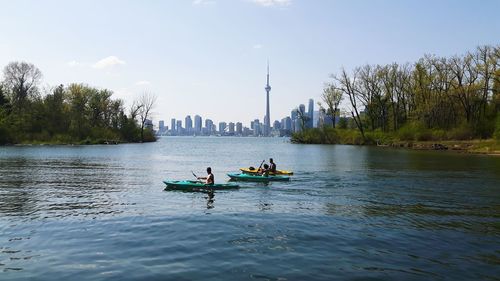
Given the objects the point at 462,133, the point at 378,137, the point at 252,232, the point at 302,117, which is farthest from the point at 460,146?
the point at 252,232

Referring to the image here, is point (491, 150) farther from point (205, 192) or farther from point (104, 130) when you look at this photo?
point (104, 130)

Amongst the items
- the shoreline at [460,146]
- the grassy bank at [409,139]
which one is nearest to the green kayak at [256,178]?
the shoreline at [460,146]

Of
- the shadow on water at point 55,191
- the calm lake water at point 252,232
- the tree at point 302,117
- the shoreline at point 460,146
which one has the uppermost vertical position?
the tree at point 302,117

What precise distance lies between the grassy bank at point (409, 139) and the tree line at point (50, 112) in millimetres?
52356

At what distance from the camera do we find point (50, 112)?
3787 inches

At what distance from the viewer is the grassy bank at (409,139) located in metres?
67.3

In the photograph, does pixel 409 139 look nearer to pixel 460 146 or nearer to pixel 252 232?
pixel 460 146

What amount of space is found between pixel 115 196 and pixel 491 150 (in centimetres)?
5732

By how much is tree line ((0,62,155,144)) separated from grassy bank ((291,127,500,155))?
52.4 metres

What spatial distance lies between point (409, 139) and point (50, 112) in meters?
78.0

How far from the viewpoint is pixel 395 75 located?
3519 inches

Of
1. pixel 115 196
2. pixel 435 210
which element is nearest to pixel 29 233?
pixel 115 196

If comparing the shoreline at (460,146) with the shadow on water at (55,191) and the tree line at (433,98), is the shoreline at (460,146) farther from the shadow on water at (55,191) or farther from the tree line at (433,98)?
the shadow on water at (55,191)

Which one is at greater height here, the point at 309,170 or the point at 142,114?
the point at 142,114
